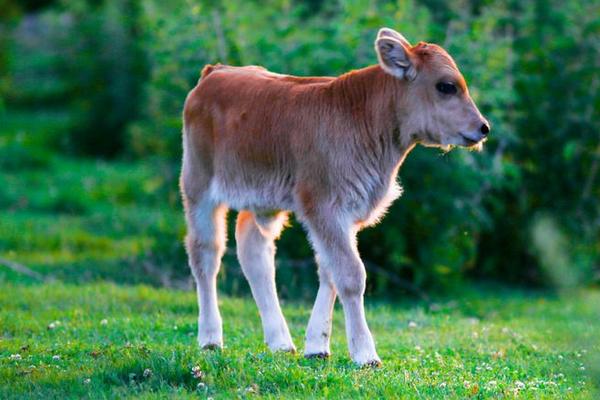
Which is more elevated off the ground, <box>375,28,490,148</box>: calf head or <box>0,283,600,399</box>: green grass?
<box>375,28,490,148</box>: calf head

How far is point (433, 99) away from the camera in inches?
309

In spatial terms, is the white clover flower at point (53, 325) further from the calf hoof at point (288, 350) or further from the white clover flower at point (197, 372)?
the white clover flower at point (197, 372)

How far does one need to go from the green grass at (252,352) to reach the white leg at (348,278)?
170mm

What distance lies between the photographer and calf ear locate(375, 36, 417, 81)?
7.76m

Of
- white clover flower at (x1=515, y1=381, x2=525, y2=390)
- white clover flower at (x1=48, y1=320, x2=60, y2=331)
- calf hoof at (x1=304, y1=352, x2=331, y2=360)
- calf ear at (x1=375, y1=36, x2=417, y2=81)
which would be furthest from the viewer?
white clover flower at (x1=48, y1=320, x2=60, y2=331)

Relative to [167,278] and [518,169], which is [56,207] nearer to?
[167,278]

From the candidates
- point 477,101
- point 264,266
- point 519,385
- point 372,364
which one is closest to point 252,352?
point 264,266

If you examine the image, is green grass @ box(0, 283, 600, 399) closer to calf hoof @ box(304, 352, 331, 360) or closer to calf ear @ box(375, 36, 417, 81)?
calf hoof @ box(304, 352, 331, 360)

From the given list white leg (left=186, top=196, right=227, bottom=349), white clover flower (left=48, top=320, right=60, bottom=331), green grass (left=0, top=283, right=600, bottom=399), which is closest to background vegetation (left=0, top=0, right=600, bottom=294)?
green grass (left=0, top=283, right=600, bottom=399)

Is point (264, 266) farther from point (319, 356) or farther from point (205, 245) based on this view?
point (319, 356)

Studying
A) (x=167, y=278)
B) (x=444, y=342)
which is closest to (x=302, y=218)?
(x=444, y=342)

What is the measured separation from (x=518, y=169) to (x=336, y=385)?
27.0ft

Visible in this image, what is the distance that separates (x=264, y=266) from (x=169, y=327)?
1.49 meters

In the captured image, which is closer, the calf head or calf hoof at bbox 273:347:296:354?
the calf head
